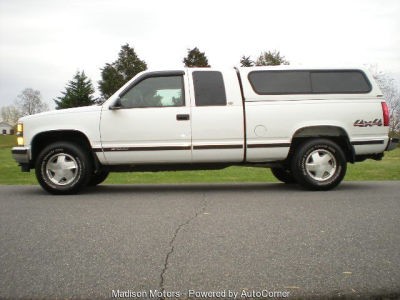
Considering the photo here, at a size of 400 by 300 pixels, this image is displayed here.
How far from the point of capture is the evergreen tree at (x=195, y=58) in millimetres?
57656

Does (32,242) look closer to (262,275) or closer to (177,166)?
(262,275)

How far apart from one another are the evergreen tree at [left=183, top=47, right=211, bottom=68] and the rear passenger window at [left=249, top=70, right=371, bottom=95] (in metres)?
51.6

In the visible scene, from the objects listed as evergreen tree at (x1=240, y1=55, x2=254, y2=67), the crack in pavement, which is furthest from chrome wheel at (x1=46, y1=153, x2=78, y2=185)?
evergreen tree at (x1=240, y1=55, x2=254, y2=67)

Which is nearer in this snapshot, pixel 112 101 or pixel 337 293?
pixel 337 293

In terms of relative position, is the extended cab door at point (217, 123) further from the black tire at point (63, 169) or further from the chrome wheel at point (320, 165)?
the black tire at point (63, 169)

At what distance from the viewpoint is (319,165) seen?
665 centimetres

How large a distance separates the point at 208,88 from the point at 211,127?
2.15 feet

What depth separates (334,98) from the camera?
6.69m

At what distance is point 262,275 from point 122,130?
14.2 ft

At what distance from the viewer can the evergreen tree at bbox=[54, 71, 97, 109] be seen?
57.0m

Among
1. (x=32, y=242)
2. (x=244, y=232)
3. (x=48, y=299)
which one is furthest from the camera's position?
(x=244, y=232)

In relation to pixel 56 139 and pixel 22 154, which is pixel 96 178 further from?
pixel 22 154

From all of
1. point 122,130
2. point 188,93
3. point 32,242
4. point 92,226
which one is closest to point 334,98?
point 188,93

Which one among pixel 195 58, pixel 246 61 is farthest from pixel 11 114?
pixel 246 61
